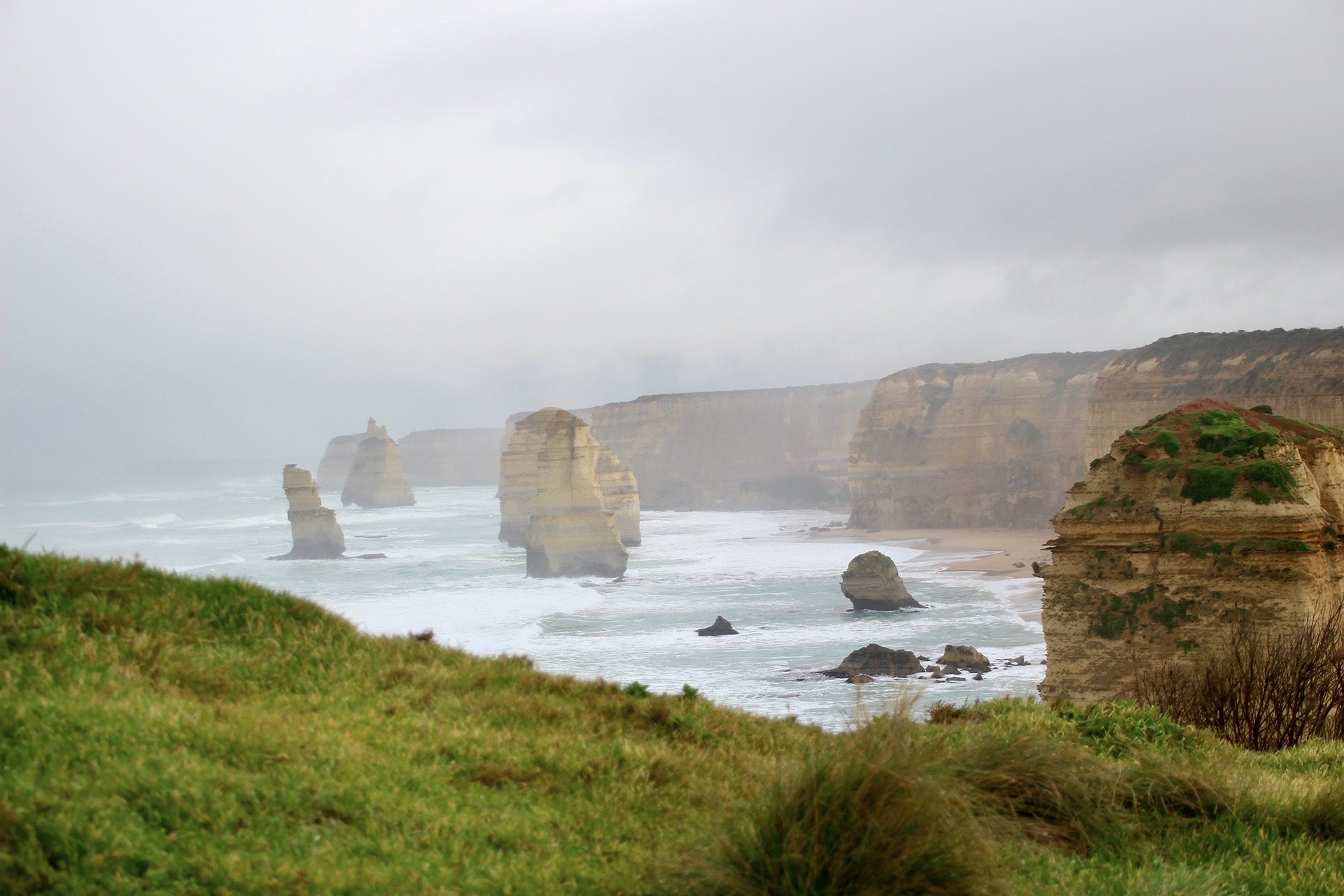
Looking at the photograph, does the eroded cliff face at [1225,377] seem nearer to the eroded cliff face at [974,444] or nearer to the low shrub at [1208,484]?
the eroded cliff face at [974,444]

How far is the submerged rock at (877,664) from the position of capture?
28.1 meters

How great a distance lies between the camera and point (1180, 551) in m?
17.6

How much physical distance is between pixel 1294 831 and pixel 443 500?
12833 cm

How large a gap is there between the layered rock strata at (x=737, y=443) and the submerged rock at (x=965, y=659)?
7920 cm

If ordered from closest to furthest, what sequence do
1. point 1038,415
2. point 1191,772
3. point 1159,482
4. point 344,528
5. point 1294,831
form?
point 1294,831, point 1191,772, point 1159,482, point 1038,415, point 344,528

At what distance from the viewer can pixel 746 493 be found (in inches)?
4382

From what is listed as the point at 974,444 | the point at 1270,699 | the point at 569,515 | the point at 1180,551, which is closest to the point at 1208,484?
the point at 1180,551

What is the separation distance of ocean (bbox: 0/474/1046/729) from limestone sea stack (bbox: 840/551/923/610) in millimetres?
637

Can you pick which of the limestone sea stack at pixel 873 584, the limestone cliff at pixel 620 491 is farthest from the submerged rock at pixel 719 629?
the limestone cliff at pixel 620 491

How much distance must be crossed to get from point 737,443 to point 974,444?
44.3m

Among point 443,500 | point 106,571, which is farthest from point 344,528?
point 106,571

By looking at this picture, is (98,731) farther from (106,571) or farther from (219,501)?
(219,501)

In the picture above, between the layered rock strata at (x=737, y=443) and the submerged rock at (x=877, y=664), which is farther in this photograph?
the layered rock strata at (x=737, y=443)

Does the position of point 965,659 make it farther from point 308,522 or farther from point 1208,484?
point 308,522
